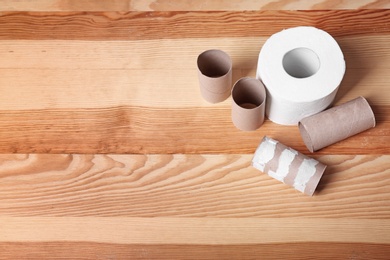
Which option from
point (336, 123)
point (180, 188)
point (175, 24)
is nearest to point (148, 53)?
point (175, 24)

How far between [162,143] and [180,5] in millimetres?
393

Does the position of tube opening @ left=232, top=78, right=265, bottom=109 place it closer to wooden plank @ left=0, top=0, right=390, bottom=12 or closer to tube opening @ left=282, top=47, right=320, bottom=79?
tube opening @ left=282, top=47, right=320, bottom=79

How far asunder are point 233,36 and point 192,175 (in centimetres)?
38

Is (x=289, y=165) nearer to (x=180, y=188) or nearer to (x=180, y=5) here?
(x=180, y=188)

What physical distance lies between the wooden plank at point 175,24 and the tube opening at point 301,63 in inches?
6.0

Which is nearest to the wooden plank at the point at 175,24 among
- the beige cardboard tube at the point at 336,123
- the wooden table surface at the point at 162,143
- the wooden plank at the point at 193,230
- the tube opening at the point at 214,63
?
the wooden table surface at the point at 162,143

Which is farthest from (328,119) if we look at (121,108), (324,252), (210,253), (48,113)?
(48,113)

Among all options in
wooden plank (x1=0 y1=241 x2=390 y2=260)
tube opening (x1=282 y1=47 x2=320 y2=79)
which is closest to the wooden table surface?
wooden plank (x1=0 y1=241 x2=390 y2=260)

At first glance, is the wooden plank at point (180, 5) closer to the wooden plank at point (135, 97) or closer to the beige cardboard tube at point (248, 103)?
the wooden plank at point (135, 97)

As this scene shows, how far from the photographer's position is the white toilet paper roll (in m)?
1.05

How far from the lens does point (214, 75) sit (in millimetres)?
1188

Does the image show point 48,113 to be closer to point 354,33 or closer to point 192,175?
point 192,175

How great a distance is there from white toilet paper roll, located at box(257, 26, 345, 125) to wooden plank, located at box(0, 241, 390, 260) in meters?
0.29

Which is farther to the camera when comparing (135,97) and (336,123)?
(135,97)
